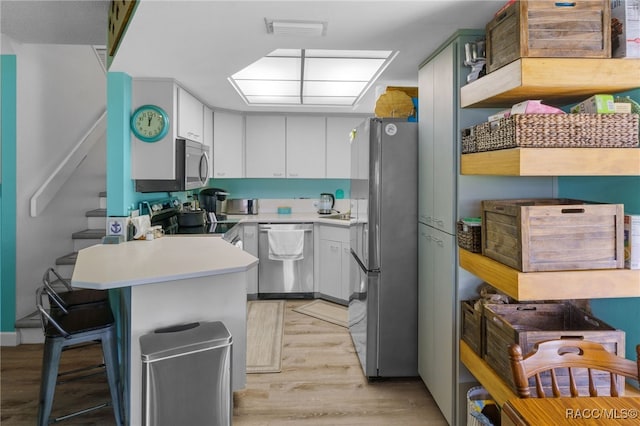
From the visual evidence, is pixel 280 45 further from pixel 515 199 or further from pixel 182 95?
pixel 515 199

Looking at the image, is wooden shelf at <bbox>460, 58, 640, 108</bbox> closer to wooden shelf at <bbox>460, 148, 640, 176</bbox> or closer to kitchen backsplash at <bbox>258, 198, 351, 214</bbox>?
wooden shelf at <bbox>460, 148, 640, 176</bbox>

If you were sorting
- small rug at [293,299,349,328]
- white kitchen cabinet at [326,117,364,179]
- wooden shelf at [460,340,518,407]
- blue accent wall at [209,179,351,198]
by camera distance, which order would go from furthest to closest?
blue accent wall at [209,179,351,198]
white kitchen cabinet at [326,117,364,179]
small rug at [293,299,349,328]
wooden shelf at [460,340,518,407]

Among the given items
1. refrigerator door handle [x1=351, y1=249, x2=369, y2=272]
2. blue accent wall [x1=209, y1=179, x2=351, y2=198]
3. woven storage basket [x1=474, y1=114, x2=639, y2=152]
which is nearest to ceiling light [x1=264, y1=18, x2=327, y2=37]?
woven storage basket [x1=474, y1=114, x2=639, y2=152]

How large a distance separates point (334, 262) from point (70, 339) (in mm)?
2923

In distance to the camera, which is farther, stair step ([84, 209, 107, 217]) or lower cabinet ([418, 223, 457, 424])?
stair step ([84, 209, 107, 217])

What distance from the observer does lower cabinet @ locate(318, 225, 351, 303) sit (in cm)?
455

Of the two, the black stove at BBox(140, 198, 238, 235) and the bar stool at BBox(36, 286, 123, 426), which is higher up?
the black stove at BBox(140, 198, 238, 235)

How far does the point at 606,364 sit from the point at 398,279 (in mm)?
1557

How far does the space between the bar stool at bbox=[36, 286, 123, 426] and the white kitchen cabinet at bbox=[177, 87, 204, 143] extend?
1715mm

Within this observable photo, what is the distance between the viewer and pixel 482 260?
1910 millimetres

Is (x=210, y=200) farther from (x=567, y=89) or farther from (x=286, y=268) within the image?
(x=567, y=89)

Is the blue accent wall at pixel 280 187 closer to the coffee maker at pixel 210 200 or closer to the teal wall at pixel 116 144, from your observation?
the coffee maker at pixel 210 200

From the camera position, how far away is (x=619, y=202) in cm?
182

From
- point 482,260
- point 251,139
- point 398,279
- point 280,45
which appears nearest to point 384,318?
point 398,279
